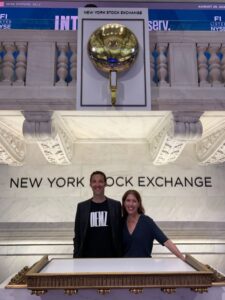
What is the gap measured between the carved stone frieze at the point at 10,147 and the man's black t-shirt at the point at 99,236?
1876 mm

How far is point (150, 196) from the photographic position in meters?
5.45

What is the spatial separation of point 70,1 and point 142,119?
4.87m

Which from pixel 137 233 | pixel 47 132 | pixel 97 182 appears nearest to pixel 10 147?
pixel 47 132

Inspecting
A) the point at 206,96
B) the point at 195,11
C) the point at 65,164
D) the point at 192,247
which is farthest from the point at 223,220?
the point at 195,11

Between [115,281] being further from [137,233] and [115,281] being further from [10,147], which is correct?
[10,147]

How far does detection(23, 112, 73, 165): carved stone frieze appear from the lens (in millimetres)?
4164

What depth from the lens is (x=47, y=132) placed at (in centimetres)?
416

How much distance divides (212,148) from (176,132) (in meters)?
1.01

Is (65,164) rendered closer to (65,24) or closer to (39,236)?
(39,236)

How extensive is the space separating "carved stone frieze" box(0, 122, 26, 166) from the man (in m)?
1.78

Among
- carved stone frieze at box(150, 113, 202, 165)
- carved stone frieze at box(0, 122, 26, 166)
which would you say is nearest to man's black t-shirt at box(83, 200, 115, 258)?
carved stone frieze at box(150, 113, 202, 165)

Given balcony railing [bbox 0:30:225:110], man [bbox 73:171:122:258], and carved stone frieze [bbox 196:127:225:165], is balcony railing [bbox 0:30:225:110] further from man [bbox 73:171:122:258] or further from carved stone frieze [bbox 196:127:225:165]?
man [bbox 73:171:122:258]

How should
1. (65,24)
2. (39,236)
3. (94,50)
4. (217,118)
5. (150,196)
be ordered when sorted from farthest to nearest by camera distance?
(65,24) < (150,196) < (39,236) < (217,118) < (94,50)

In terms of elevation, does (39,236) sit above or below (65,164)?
below
